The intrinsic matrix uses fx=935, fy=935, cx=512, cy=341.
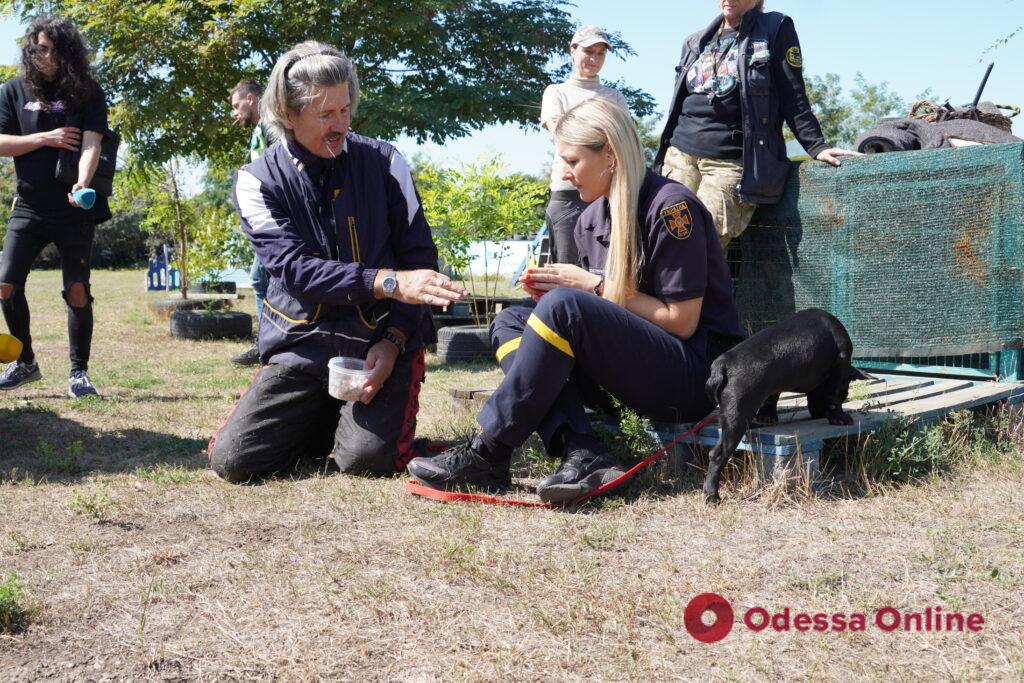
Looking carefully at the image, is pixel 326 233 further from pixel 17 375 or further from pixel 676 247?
pixel 17 375

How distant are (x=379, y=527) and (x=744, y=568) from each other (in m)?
1.17

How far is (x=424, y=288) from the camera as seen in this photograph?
3279mm

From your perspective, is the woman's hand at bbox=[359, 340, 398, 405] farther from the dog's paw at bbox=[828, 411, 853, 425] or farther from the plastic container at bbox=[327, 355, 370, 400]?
the dog's paw at bbox=[828, 411, 853, 425]

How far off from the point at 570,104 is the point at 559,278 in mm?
2321

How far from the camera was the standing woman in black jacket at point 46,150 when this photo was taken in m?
5.15

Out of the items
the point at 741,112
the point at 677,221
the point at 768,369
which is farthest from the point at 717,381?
the point at 741,112

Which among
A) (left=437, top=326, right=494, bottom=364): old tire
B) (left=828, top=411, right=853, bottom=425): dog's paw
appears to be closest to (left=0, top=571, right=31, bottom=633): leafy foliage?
(left=828, top=411, right=853, bottom=425): dog's paw

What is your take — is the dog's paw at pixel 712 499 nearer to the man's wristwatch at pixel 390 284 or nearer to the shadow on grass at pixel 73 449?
the man's wristwatch at pixel 390 284

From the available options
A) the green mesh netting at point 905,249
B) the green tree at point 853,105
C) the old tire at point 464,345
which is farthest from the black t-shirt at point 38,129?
the green tree at point 853,105

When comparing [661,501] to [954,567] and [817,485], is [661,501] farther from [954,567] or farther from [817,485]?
[954,567]

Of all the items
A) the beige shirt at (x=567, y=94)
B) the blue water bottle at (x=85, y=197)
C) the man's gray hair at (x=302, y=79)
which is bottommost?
the blue water bottle at (x=85, y=197)

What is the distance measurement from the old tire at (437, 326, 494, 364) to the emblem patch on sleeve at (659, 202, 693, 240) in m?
4.48

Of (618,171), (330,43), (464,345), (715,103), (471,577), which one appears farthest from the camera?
(330,43)

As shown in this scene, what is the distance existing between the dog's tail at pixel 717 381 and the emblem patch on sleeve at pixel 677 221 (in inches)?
18.1
